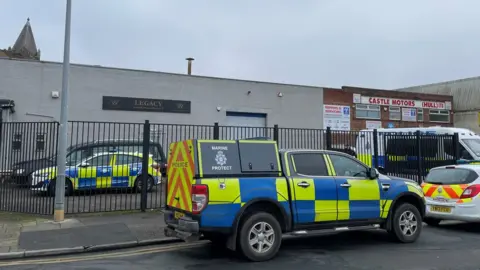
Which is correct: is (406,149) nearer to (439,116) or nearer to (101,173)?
(101,173)

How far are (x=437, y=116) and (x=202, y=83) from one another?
20.7m

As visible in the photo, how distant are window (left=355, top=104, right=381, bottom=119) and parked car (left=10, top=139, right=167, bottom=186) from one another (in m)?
19.6

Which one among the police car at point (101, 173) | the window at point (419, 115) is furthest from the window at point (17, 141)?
the window at point (419, 115)

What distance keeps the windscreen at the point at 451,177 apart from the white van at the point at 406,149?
447cm

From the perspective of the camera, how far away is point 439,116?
113ft

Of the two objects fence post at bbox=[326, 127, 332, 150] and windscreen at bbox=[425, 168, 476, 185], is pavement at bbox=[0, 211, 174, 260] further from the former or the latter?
windscreen at bbox=[425, 168, 476, 185]

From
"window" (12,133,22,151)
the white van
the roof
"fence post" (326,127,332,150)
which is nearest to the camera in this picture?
"window" (12,133,22,151)

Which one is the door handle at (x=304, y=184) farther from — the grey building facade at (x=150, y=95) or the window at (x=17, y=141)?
the grey building facade at (x=150, y=95)

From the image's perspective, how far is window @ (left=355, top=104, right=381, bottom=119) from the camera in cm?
3016

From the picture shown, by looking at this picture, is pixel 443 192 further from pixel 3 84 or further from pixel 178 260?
pixel 3 84

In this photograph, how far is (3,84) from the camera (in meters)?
19.8

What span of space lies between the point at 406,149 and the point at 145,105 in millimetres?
13343

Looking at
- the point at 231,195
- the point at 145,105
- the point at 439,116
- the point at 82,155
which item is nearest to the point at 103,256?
the point at 231,195

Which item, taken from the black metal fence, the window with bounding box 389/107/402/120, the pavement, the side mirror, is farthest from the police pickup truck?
the window with bounding box 389/107/402/120
